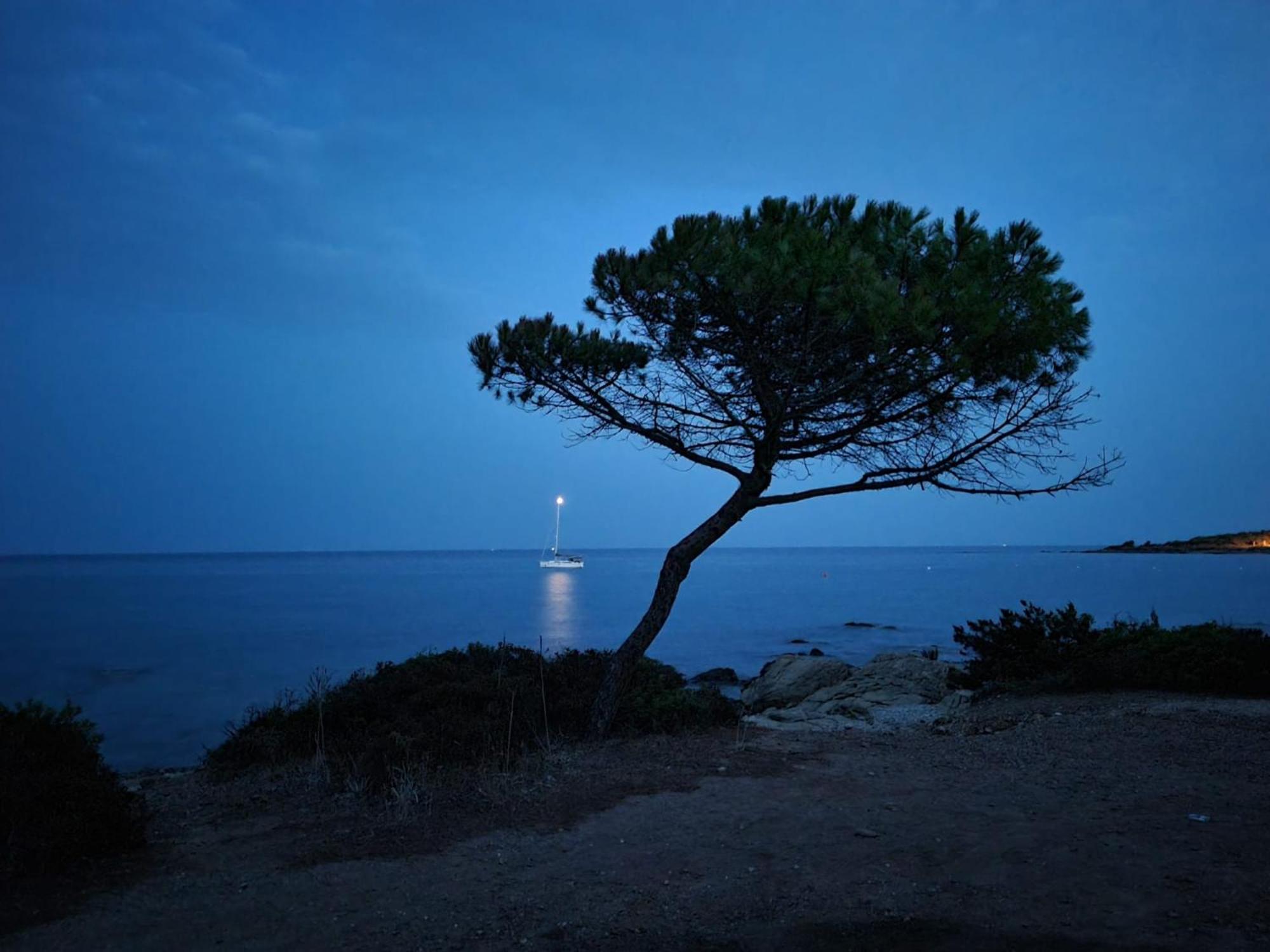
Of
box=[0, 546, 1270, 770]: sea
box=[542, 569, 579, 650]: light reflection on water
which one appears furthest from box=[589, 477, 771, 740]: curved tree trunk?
box=[542, 569, 579, 650]: light reflection on water

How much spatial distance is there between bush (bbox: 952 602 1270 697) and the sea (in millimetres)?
11288

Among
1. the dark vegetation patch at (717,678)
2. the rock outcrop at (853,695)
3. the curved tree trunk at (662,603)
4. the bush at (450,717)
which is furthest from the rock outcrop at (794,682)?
the curved tree trunk at (662,603)

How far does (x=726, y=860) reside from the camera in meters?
5.12

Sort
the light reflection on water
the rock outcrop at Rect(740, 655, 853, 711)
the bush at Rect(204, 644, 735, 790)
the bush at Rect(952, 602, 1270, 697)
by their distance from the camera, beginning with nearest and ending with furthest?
the bush at Rect(204, 644, 735, 790), the bush at Rect(952, 602, 1270, 697), the rock outcrop at Rect(740, 655, 853, 711), the light reflection on water

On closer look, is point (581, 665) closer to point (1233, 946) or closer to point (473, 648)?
point (473, 648)

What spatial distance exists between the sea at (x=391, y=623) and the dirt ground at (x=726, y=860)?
32.4 ft

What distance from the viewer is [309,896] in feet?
15.7

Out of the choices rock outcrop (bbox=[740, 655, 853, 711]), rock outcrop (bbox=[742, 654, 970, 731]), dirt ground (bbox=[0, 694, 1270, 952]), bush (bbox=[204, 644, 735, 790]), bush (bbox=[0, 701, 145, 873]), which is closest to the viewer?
dirt ground (bbox=[0, 694, 1270, 952])

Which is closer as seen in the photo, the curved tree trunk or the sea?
the curved tree trunk

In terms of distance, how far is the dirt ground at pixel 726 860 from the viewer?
4113mm

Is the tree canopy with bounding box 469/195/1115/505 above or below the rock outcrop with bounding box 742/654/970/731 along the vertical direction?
above

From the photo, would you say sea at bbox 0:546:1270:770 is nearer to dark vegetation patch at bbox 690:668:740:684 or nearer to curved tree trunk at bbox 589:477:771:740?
dark vegetation patch at bbox 690:668:740:684

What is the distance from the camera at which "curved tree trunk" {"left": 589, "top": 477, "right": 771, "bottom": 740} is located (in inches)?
343

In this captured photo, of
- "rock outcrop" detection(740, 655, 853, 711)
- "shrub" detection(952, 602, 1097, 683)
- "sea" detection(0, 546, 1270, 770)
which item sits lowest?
"sea" detection(0, 546, 1270, 770)
